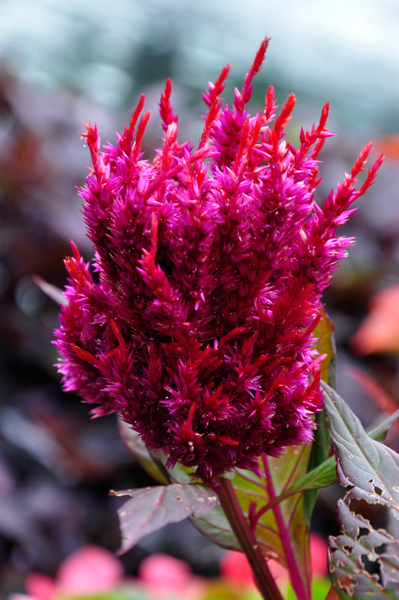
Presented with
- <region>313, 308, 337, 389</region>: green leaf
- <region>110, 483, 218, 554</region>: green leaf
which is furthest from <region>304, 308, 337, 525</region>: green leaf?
<region>110, 483, 218, 554</region>: green leaf

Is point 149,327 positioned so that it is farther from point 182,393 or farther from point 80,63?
point 80,63

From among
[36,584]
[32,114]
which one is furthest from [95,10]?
[36,584]

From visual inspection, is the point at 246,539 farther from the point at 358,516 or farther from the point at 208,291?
the point at 208,291

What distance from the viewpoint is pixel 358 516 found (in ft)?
1.28

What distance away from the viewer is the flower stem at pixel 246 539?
1.42 feet

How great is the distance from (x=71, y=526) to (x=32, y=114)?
1.57 meters

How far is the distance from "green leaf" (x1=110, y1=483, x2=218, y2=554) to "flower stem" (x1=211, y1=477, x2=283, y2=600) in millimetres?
58

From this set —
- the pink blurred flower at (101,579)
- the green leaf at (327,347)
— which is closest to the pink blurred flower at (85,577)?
the pink blurred flower at (101,579)

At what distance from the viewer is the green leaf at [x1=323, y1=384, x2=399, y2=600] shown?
1.23 ft

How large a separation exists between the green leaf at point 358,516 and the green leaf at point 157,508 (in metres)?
0.10

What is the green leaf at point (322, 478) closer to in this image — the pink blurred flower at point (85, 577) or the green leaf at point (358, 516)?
the green leaf at point (358, 516)

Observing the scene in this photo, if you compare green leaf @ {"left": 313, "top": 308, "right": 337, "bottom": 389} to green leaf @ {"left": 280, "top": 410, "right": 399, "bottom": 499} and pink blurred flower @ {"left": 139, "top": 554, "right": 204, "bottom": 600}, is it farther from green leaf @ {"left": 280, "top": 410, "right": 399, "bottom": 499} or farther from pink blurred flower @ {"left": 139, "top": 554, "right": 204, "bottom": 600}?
pink blurred flower @ {"left": 139, "top": 554, "right": 204, "bottom": 600}

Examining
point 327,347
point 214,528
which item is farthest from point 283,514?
point 327,347

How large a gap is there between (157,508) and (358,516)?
16 cm
